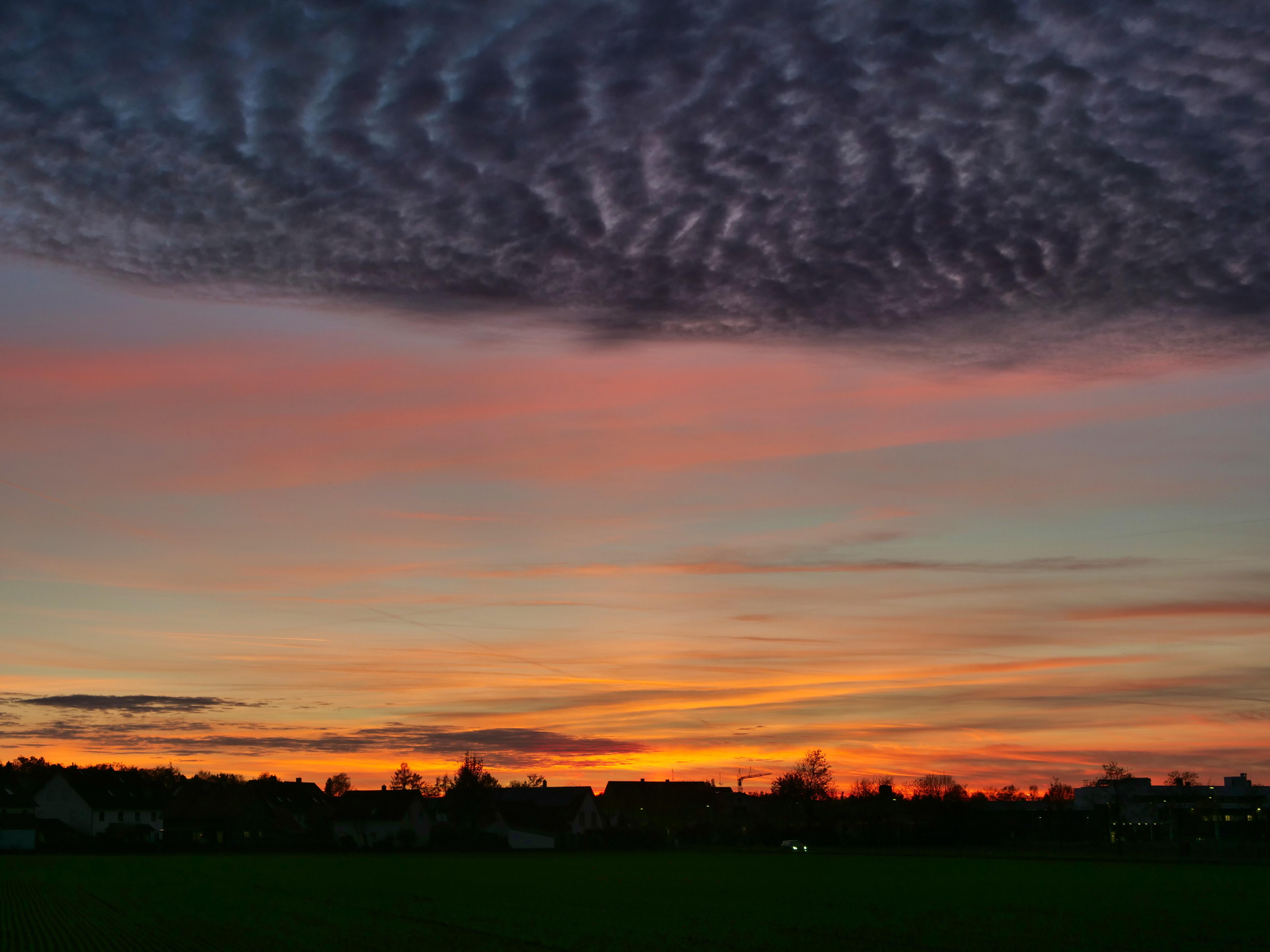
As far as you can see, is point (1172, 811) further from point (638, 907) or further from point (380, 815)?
point (638, 907)

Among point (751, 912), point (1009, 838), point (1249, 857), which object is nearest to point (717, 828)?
point (1009, 838)

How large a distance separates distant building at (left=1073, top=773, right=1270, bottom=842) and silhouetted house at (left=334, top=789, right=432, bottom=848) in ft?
248

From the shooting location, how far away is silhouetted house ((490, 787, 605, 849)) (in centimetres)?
13200

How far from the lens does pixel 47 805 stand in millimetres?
140000

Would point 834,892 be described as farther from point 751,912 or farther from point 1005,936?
point 1005,936

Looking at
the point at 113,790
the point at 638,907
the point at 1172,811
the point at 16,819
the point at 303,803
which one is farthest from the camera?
the point at 303,803

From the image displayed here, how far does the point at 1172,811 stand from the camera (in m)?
138

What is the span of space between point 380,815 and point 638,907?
328ft

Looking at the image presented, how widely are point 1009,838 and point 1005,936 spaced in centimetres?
10876

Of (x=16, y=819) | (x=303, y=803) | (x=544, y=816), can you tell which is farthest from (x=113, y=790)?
(x=544, y=816)

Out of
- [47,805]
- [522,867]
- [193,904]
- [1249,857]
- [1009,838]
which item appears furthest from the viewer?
[47,805]

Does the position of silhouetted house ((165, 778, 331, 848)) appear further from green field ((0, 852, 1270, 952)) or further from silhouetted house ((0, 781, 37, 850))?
green field ((0, 852, 1270, 952))

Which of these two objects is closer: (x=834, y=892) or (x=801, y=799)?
(x=834, y=892)

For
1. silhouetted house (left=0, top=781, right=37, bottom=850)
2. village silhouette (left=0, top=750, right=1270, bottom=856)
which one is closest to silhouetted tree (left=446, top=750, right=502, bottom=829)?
village silhouette (left=0, top=750, right=1270, bottom=856)
